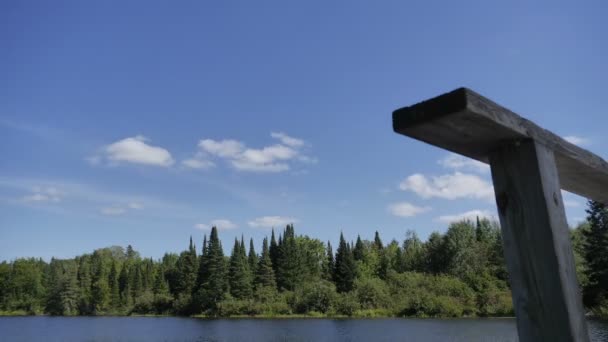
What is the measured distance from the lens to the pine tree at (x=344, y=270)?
59875 mm

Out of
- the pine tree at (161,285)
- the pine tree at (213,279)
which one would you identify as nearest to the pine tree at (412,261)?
the pine tree at (213,279)

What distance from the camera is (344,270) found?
60.9 meters

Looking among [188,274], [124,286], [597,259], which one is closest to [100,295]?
[124,286]

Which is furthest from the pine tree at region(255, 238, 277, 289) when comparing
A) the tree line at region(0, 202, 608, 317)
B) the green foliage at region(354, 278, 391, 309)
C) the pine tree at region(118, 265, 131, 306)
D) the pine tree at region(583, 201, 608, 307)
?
the pine tree at region(583, 201, 608, 307)

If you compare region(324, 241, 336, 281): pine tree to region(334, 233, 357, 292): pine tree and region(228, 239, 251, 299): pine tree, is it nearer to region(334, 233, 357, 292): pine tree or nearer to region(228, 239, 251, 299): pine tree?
region(334, 233, 357, 292): pine tree

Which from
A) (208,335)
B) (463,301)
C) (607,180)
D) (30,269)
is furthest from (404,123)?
(30,269)

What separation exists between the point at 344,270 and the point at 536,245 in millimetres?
60908

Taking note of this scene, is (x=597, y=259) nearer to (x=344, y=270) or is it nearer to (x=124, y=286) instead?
(x=344, y=270)

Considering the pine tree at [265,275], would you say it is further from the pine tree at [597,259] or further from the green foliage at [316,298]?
the pine tree at [597,259]

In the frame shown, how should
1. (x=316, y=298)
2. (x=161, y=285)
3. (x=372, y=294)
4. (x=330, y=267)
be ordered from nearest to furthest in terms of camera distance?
(x=372, y=294) < (x=316, y=298) < (x=330, y=267) < (x=161, y=285)

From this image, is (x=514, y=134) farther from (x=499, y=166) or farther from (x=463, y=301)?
(x=463, y=301)

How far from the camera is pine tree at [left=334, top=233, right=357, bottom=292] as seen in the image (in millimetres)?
59875

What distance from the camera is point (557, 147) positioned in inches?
69.9

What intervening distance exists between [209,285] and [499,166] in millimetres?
62731
